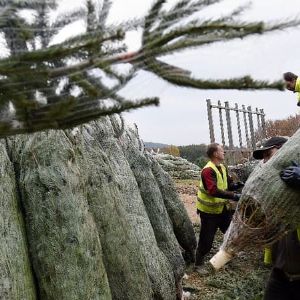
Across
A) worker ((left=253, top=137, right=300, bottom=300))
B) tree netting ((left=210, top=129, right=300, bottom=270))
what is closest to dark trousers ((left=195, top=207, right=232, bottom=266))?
worker ((left=253, top=137, right=300, bottom=300))

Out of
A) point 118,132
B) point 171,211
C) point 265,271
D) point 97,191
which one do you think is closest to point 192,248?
point 171,211

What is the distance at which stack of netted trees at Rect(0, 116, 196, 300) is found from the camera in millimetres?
4480

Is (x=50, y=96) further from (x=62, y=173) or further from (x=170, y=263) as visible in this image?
(x=170, y=263)

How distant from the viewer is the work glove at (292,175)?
128 inches

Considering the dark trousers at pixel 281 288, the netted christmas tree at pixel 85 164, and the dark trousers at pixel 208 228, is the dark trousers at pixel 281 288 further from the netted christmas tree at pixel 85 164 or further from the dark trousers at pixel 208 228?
the dark trousers at pixel 208 228

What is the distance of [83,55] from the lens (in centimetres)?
182

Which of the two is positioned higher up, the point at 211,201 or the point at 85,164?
the point at 85,164

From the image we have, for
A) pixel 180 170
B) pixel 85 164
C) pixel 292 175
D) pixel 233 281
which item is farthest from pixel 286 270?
pixel 180 170

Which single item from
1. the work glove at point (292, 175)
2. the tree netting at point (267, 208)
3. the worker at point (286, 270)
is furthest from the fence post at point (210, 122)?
the work glove at point (292, 175)

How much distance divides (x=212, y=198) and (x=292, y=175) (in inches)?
183

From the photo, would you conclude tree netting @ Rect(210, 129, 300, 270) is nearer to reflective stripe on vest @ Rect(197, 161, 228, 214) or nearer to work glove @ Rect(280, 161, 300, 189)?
work glove @ Rect(280, 161, 300, 189)

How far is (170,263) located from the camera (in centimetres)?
674

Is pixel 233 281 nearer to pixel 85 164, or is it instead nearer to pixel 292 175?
pixel 85 164

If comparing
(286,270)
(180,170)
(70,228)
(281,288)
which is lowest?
(180,170)
